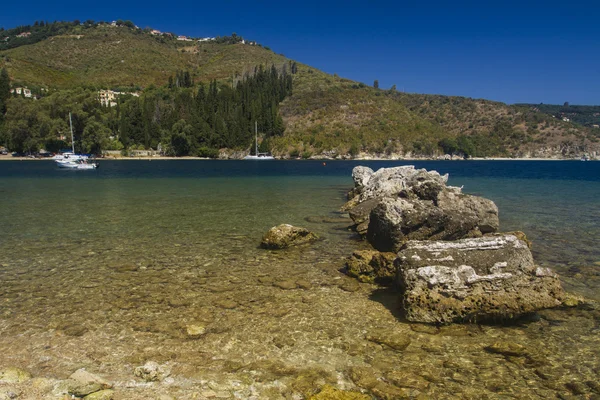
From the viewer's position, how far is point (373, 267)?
9.87 metres

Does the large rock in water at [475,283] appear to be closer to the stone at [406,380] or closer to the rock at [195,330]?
the stone at [406,380]

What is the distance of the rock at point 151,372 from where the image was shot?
5.39 metres

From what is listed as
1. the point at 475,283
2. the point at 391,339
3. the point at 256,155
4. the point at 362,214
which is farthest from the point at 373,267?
the point at 256,155

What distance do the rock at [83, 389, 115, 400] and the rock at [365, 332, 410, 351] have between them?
4.13 metres

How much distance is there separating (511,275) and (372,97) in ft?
583

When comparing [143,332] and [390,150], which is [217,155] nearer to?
→ [390,150]

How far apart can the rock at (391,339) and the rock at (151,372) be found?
3.46 m

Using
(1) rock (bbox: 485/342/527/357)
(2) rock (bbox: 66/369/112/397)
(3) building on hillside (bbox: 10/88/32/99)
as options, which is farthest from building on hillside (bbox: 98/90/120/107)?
(1) rock (bbox: 485/342/527/357)

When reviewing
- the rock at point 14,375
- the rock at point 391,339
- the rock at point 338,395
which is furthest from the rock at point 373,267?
the rock at point 14,375

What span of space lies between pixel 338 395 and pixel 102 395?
10.1ft

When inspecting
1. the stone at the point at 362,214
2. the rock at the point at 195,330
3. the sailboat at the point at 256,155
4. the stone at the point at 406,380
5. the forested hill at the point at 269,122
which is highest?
the forested hill at the point at 269,122

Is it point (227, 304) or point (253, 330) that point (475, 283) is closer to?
point (253, 330)

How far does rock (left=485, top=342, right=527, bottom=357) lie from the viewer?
6.19 m

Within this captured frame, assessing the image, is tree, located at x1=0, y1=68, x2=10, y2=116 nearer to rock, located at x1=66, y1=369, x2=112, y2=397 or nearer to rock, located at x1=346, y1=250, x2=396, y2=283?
rock, located at x1=346, y1=250, x2=396, y2=283
